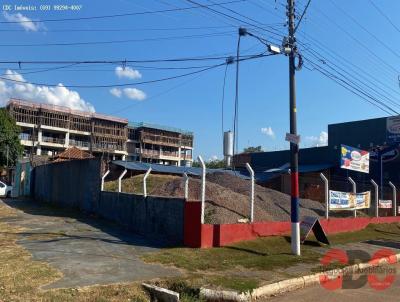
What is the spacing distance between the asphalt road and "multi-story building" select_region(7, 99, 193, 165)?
246ft

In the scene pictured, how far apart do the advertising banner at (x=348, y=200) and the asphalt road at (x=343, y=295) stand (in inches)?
350

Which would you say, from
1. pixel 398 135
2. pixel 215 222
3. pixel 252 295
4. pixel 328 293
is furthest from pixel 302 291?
pixel 398 135

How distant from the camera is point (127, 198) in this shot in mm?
16891

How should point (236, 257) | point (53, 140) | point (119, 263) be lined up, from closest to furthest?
Answer: point (119, 263)
point (236, 257)
point (53, 140)

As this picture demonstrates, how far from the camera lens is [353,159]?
26.1 meters

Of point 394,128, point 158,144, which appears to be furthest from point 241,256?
point 158,144

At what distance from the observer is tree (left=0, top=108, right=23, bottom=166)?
61.7 meters

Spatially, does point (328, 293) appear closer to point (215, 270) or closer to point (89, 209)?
point (215, 270)

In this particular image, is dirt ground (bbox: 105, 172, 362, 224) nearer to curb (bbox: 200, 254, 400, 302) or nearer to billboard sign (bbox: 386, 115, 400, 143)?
curb (bbox: 200, 254, 400, 302)

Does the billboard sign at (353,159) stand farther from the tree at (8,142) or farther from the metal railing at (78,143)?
the metal railing at (78,143)

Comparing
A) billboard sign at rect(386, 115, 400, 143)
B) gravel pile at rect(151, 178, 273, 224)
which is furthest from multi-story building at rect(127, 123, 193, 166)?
gravel pile at rect(151, 178, 273, 224)

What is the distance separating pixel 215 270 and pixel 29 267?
3703mm

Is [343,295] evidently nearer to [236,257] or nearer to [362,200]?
[236,257]

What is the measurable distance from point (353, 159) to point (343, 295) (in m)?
18.4
